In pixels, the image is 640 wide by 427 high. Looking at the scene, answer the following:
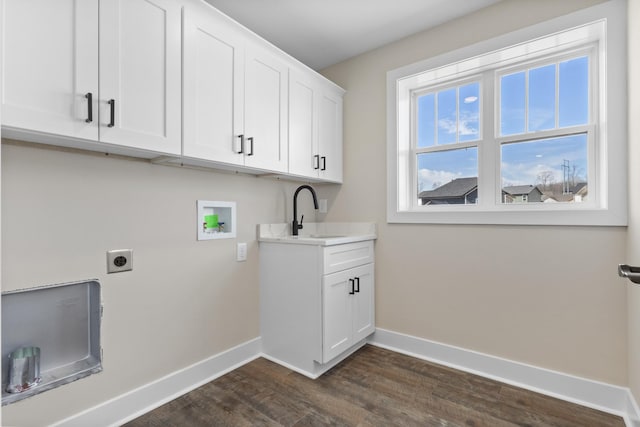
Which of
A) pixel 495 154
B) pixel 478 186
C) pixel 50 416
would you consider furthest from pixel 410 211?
pixel 50 416

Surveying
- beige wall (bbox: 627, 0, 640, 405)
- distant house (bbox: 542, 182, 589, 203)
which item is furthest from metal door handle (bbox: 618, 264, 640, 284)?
distant house (bbox: 542, 182, 589, 203)

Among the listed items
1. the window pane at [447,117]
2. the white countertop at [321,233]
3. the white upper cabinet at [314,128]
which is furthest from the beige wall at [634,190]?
the white upper cabinet at [314,128]

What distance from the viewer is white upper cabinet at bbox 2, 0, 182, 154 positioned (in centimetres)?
120

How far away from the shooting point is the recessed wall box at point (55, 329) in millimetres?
1426

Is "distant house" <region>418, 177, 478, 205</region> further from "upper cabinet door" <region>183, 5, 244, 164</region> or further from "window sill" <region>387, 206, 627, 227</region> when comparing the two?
"upper cabinet door" <region>183, 5, 244, 164</region>

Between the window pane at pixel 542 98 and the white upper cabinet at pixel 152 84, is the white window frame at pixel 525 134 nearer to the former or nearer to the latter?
the window pane at pixel 542 98

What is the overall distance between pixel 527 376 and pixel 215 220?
2.32 meters

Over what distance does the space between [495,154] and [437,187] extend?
1.59ft

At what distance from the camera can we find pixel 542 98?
7.14ft

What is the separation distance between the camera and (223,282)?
2254mm

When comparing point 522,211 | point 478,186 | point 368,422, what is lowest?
point 368,422

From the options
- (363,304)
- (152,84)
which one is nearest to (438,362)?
(363,304)

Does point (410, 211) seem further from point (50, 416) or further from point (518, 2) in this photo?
point (50, 416)

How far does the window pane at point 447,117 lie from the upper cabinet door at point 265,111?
127 cm
